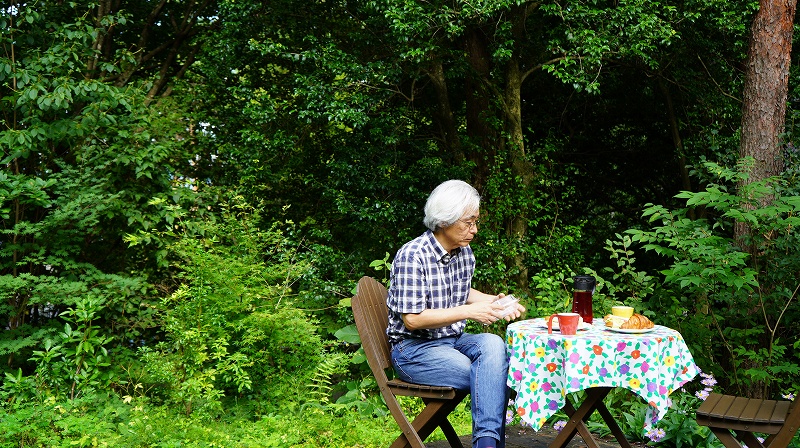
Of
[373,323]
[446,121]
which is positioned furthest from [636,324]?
[446,121]

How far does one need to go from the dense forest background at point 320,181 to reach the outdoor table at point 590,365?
181 cm

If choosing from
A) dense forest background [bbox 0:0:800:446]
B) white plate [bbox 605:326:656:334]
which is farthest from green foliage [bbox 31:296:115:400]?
white plate [bbox 605:326:656:334]

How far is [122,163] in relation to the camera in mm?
7844

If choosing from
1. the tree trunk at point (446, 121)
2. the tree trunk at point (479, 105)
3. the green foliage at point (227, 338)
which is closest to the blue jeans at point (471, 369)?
the green foliage at point (227, 338)

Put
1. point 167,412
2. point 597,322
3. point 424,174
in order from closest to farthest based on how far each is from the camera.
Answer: point 597,322, point 167,412, point 424,174

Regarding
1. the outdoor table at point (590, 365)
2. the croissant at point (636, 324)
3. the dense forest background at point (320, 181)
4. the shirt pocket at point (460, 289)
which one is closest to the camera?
the outdoor table at point (590, 365)

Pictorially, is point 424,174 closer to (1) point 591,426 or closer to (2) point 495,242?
(2) point 495,242

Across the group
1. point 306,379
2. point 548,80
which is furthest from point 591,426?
point 548,80

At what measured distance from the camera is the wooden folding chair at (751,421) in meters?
3.22

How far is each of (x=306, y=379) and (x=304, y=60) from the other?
178 inches

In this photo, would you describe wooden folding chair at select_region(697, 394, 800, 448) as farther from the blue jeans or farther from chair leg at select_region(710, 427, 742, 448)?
the blue jeans

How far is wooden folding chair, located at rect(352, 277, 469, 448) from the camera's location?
3627 millimetres

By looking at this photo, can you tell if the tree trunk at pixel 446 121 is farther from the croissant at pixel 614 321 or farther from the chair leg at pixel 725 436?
the chair leg at pixel 725 436

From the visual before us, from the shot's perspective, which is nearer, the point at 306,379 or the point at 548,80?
the point at 306,379
